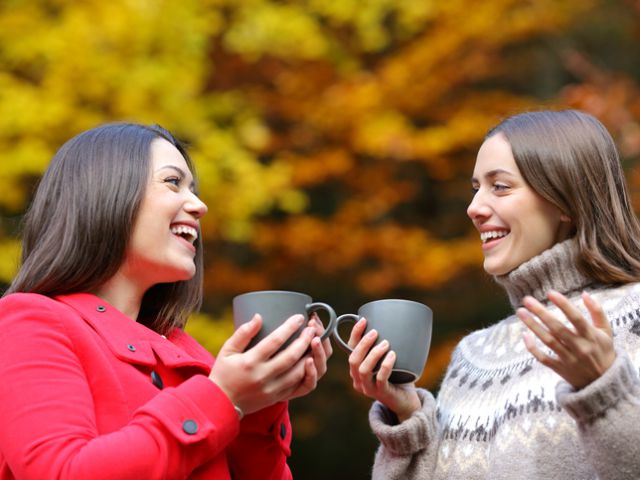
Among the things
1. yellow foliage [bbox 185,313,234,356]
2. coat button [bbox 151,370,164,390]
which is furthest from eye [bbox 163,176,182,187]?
yellow foliage [bbox 185,313,234,356]

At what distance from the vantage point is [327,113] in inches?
314

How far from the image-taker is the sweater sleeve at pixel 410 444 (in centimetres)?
253

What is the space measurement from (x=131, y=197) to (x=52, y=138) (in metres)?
4.17

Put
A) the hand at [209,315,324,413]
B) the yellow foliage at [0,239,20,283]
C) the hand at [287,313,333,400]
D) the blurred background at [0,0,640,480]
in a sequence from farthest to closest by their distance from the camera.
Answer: the blurred background at [0,0,640,480], the yellow foliage at [0,239,20,283], the hand at [287,313,333,400], the hand at [209,315,324,413]

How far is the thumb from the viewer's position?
6.94 ft

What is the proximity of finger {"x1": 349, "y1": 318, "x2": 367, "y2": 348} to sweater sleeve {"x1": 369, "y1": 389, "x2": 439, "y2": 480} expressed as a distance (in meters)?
0.29

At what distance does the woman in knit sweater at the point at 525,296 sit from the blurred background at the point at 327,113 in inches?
139

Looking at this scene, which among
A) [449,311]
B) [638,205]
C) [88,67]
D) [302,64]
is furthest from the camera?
[449,311]

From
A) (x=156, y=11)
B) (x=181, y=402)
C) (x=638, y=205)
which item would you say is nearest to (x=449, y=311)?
(x=638, y=205)

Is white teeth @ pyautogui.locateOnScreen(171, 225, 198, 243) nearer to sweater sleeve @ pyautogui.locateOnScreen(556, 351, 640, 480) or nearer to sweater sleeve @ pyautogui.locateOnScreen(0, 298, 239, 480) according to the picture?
sweater sleeve @ pyautogui.locateOnScreen(0, 298, 239, 480)

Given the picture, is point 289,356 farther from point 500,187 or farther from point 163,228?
point 500,187

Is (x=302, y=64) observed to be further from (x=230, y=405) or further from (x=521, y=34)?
(x=230, y=405)

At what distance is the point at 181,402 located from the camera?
2023mm

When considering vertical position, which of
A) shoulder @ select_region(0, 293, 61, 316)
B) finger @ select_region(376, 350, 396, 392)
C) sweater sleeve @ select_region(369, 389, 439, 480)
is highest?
shoulder @ select_region(0, 293, 61, 316)
